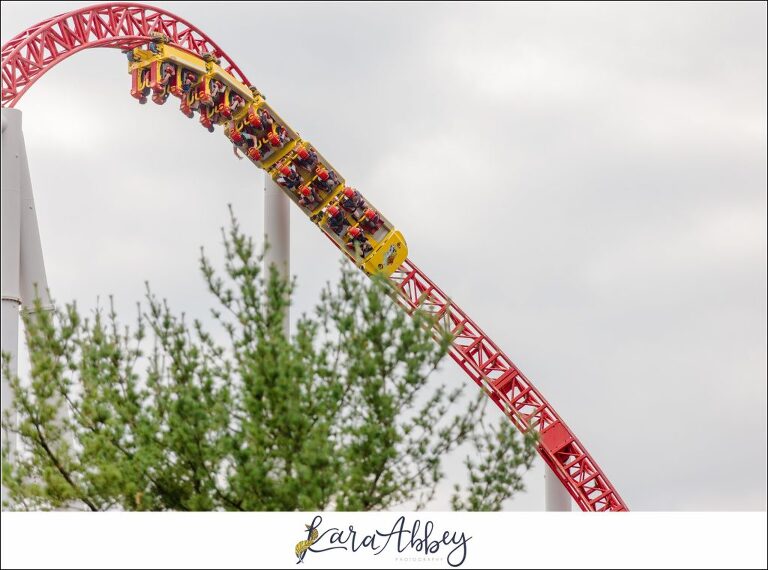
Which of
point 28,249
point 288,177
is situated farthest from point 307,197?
point 28,249

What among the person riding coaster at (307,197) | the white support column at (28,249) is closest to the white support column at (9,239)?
the white support column at (28,249)

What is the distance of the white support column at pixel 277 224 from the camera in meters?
14.5

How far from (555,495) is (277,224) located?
15.8ft

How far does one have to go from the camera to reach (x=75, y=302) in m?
9.05

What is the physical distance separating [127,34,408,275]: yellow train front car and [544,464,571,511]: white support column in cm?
328

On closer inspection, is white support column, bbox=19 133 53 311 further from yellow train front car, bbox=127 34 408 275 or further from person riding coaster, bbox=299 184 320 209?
person riding coaster, bbox=299 184 320 209

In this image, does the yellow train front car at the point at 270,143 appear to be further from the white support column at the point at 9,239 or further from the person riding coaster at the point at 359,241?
the white support column at the point at 9,239

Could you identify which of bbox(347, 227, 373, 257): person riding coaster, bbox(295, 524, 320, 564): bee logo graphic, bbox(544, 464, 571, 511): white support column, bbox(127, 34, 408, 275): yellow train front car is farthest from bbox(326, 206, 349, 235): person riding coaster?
bbox(295, 524, 320, 564): bee logo graphic

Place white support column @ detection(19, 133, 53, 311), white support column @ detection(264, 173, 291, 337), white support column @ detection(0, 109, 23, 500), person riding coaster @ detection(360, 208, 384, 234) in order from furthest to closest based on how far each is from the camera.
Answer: person riding coaster @ detection(360, 208, 384, 234) → white support column @ detection(264, 173, 291, 337) → white support column @ detection(19, 133, 53, 311) → white support column @ detection(0, 109, 23, 500)

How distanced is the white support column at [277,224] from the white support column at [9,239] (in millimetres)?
3781

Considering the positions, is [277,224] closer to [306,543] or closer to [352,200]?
[352,200]

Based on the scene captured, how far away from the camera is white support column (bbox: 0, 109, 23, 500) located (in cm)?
1076

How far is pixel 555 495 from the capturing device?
15977 millimetres

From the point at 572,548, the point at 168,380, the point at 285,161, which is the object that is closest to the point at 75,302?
the point at 168,380
